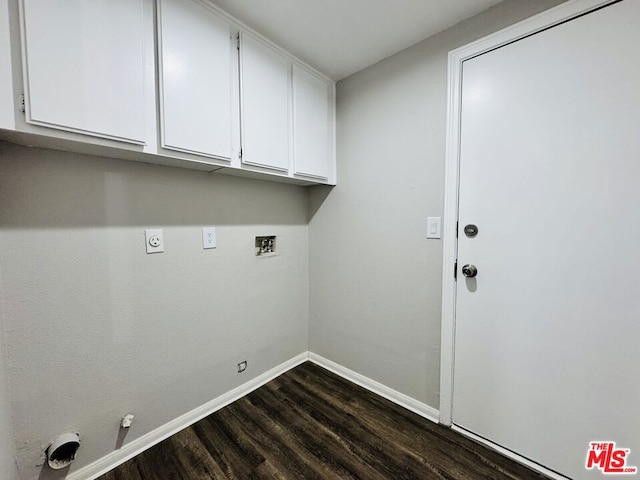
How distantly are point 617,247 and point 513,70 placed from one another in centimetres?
94

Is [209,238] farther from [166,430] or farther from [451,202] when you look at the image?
[451,202]

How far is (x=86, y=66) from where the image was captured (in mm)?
976

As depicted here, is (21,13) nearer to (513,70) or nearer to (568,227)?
(513,70)

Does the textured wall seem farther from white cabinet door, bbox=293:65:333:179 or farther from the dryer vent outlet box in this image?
white cabinet door, bbox=293:65:333:179


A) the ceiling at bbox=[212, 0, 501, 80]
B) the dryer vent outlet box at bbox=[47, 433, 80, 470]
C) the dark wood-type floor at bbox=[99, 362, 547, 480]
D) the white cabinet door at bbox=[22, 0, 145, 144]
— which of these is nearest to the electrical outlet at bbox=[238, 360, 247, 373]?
the dark wood-type floor at bbox=[99, 362, 547, 480]

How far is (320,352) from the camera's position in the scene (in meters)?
2.29

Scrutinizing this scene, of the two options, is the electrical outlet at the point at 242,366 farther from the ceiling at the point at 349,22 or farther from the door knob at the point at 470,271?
the ceiling at the point at 349,22

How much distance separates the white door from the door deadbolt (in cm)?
3

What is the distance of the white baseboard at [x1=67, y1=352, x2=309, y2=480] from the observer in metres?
1.27

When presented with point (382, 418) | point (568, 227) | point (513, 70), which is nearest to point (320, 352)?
point (382, 418)

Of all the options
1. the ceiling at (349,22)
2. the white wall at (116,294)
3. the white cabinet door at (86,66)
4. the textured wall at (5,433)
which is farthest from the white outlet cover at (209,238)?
the ceiling at (349,22)

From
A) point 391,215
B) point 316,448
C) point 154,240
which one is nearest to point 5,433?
point 154,240

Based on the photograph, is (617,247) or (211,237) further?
(211,237)
